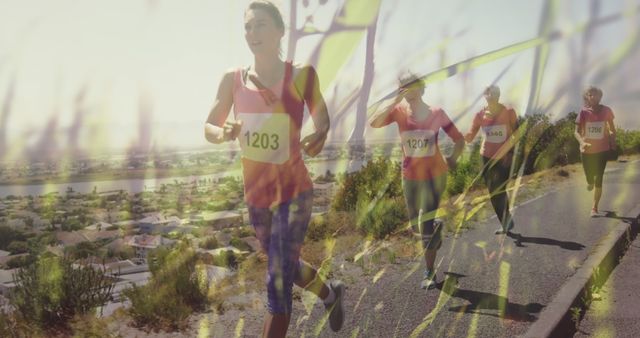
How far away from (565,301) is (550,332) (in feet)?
2.19

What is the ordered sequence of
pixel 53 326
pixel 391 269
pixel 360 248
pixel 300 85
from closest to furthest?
1. pixel 300 85
2. pixel 53 326
3. pixel 391 269
4. pixel 360 248

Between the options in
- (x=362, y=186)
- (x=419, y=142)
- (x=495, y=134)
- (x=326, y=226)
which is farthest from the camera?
(x=362, y=186)

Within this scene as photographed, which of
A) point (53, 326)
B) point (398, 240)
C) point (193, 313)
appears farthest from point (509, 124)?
point (53, 326)

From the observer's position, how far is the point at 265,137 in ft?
7.72

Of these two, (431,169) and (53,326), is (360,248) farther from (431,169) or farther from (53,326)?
(53,326)

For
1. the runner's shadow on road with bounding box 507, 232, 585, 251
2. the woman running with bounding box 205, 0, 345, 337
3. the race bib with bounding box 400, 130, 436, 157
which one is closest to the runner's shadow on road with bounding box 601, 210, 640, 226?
the runner's shadow on road with bounding box 507, 232, 585, 251

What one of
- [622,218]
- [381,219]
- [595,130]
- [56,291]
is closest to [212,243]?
[381,219]

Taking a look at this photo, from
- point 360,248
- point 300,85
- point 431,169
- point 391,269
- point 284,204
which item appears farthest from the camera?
point 360,248

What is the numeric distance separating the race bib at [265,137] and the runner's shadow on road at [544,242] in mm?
4721

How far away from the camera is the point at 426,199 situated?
451 centimetres

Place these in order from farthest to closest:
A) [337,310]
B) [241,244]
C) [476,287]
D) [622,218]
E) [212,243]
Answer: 1. [622,218]
2. [212,243]
3. [241,244]
4. [476,287]
5. [337,310]

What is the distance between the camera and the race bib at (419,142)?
14.0 feet

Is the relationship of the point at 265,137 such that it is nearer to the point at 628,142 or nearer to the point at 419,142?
the point at 419,142

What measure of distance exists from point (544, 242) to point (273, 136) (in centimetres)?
513
